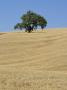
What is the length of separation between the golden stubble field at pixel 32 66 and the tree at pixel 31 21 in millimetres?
36222

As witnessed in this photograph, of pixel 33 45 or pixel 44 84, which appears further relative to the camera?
pixel 33 45

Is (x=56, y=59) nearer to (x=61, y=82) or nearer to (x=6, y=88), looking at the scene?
(x=61, y=82)

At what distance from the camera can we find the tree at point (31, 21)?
88438mm

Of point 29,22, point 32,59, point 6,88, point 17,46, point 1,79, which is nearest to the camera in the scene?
point 6,88

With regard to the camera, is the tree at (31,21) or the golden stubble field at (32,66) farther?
the tree at (31,21)

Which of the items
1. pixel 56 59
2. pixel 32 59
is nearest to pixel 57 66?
pixel 56 59

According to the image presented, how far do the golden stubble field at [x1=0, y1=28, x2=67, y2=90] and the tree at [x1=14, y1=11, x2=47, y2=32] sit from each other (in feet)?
119

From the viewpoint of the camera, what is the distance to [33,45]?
161 feet

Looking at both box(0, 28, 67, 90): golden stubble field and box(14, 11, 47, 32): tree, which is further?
box(14, 11, 47, 32): tree

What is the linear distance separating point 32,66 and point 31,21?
5647 centimetres

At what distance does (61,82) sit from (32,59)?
768 inches

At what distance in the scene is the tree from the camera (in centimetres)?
8844

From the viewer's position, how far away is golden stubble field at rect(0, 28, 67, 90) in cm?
1677

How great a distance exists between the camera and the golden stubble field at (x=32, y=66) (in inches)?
660
